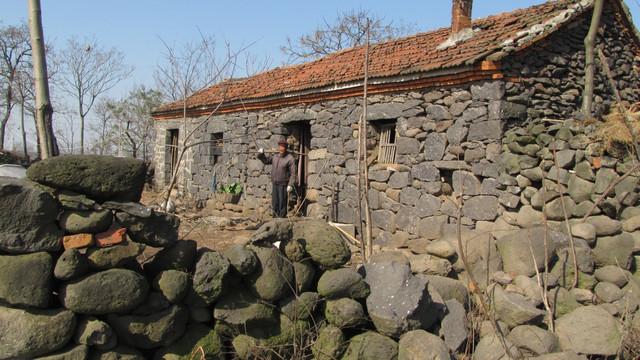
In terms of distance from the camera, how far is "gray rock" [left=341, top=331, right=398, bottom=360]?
11.3ft

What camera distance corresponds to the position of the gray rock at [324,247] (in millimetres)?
3797

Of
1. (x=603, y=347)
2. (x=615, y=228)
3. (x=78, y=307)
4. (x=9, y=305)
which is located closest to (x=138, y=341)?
(x=78, y=307)

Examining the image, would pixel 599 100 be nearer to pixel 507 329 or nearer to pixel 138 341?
pixel 507 329

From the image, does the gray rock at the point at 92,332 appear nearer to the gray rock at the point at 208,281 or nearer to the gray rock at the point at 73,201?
the gray rock at the point at 208,281

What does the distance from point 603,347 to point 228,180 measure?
8.58 meters

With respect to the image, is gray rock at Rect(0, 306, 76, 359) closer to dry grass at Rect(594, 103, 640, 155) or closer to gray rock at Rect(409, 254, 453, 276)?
gray rock at Rect(409, 254, 453, 276)

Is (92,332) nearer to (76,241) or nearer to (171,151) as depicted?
(76,241)

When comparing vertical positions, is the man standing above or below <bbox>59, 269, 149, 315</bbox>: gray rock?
above

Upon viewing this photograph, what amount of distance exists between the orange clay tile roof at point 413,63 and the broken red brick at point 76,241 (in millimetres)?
2594

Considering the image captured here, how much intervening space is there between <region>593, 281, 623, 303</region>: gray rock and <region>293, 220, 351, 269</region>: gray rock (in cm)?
246

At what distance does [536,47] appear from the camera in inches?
252

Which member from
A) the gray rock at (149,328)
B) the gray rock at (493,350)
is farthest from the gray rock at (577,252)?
the gray rock at (149,328)

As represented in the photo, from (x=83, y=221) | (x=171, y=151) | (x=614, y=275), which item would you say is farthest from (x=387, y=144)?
(x=171, y=151)

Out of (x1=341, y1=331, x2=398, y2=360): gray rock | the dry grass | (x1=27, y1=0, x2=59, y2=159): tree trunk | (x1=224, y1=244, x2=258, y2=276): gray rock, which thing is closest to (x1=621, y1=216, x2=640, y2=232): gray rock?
the dry grass
